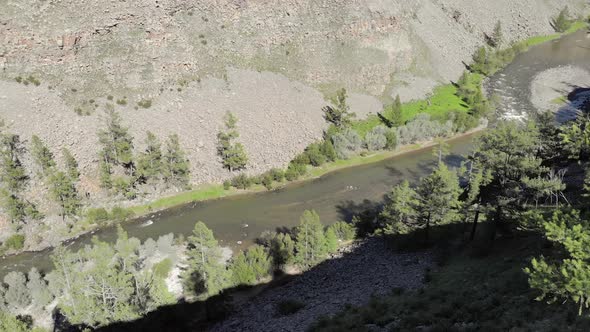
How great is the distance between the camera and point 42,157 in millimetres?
64375

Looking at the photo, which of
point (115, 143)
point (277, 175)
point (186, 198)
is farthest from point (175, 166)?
point (277, 175)

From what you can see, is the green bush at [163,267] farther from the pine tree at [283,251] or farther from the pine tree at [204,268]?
the pine tree at [283,251]

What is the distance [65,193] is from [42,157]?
267 inches

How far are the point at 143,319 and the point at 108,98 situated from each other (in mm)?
50042

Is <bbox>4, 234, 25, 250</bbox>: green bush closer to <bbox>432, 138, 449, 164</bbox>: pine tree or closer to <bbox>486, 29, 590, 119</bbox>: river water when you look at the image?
<bbox>432, 138, 449, 164</bbox>: pine tree

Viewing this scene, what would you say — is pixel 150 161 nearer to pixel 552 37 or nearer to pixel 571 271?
pixel 571 271

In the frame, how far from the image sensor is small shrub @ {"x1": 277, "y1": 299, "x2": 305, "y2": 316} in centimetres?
4372

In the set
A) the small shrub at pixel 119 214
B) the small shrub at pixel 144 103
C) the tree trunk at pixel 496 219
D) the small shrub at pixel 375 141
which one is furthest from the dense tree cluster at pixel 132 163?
the tree trunk at pixel 496 219

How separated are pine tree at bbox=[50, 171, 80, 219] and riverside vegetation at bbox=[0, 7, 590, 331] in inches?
6.4

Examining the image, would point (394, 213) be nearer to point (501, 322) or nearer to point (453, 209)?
point (453, 209)

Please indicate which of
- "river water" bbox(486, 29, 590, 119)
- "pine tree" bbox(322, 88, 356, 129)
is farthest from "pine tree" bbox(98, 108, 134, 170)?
"river water" bbox(486, 29, 590, 119)

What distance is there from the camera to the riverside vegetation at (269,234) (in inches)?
1436

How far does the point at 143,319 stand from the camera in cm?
3794

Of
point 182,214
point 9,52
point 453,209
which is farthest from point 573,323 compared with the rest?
point 9,52
